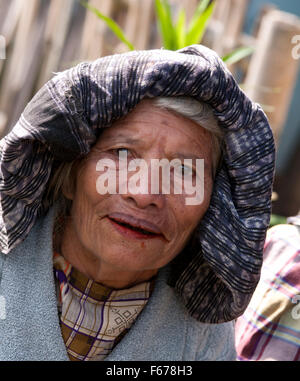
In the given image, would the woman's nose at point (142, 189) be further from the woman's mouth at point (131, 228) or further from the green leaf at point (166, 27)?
the green leaf at point (166, 27)

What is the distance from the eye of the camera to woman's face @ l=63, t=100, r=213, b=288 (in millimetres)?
1814

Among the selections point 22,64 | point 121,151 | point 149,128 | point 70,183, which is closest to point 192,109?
point 149,128

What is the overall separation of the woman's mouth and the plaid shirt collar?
0.92 ft

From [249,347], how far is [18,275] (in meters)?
1.00

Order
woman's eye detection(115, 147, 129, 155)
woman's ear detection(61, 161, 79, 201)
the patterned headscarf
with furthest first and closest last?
1. woman's ear detection(61, 161, 79, 201)
2. woman's eye detection(115, 147, 129, 155)
3. the patterned headscarf

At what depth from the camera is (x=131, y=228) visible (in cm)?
184

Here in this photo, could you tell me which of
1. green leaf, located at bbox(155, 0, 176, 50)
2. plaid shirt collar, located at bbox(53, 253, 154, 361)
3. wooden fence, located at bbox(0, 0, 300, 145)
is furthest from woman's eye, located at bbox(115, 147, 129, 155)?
wooden fence, located at bbox(0, 0, 300, 145)

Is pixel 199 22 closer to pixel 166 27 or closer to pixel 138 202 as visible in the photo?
pixel 166 27

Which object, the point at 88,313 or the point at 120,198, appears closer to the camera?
the point at 120,198

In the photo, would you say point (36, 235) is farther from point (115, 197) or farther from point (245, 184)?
point (245, 184)

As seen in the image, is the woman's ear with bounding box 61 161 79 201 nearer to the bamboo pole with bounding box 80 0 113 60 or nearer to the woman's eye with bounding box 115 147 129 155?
the woman's eye with bounding box 115 147 129 155

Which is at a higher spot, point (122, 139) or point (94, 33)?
point (122, 139)

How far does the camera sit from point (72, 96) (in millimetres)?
1724

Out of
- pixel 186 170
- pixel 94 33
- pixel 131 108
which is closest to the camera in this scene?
pixel 131 108
